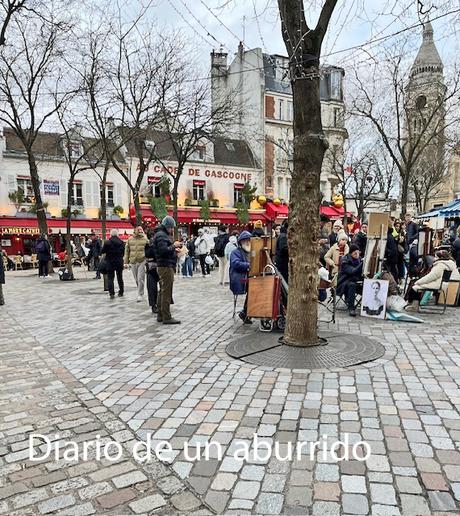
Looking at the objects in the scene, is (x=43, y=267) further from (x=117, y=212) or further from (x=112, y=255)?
(x=117, y=212)

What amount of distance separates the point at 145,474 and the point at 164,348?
9.56ft

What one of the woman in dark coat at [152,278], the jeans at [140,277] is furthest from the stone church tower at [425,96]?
the woman in dark coat at [152,278]

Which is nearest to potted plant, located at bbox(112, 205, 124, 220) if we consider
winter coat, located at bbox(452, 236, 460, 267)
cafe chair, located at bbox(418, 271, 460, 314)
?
winter coat, located at bbox(452, 236, 460, 267)

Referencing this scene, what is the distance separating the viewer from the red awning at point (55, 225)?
2723 centimetres

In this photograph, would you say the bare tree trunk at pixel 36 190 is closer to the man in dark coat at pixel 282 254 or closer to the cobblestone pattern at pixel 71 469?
the man in dark coat at pixel 282 254

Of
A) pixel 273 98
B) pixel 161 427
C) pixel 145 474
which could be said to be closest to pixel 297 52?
pixel 161 427

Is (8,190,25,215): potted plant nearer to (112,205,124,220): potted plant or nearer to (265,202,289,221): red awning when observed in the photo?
(112,205,124,220): potted plant

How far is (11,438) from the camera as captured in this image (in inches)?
128

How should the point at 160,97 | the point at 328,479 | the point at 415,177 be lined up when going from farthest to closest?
the point at 415,177
the point at 160,97
the point at 328,479

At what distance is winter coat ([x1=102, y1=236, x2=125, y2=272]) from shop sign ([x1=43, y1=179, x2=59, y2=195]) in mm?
22131

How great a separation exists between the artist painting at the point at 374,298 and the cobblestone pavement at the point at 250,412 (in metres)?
0.42

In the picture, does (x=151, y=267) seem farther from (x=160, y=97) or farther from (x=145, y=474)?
(x=160, y=97)

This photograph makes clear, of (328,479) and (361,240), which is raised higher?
(361,240)

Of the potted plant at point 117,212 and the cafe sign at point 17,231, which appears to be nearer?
the cafe sign at point 17,231
